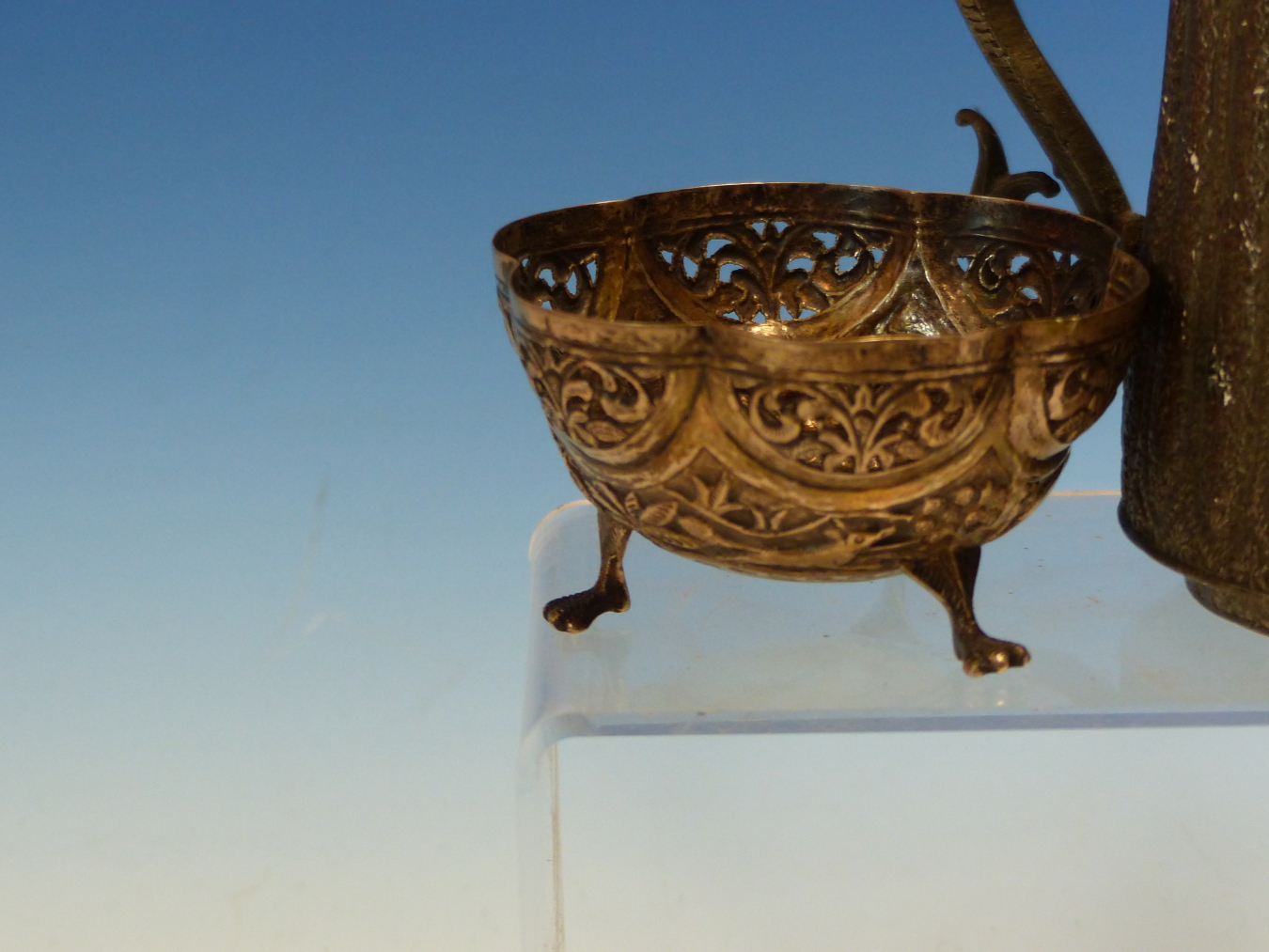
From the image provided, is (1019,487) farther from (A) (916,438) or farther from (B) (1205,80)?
(B) (1205,80)

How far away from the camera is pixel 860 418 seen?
0.96 metres

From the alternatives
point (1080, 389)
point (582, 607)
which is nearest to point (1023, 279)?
point (1080, 389)

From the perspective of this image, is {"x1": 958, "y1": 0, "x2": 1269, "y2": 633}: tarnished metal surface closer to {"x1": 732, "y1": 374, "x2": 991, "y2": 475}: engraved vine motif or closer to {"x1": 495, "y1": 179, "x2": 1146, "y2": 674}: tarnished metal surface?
{"x1": 495, "y1": 179, "x2": 1146, "y2": 674}: tarnished metal surface

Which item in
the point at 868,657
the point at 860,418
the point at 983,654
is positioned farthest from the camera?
the point at 868,657

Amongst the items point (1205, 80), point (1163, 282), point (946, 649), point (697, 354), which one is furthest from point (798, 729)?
point (1205, 80)

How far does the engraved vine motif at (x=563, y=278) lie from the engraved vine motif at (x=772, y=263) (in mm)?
89

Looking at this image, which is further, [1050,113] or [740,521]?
[1050,113]

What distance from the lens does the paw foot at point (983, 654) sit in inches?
43.6

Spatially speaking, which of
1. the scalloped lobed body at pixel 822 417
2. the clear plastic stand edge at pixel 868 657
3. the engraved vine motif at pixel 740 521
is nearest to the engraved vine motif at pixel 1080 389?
the scalloped lobed body at pixel 822 417

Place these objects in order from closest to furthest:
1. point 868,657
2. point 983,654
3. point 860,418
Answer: point 860,418 → point 983,654 → point 868,657

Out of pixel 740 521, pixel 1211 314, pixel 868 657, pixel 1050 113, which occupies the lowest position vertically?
pixel 868 657

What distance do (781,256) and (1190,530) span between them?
490 mm

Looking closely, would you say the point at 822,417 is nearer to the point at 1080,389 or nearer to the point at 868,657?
the point at 1080,389

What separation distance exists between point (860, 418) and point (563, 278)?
1.35 feet
